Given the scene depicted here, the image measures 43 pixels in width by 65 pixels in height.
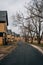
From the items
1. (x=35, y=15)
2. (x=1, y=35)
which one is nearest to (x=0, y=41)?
(x=1, y=35)

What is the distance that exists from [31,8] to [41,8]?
28.4 ft

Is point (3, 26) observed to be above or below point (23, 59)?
above

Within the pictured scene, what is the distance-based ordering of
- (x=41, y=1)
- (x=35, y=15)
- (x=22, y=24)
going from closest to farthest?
(x=41, y=1)
(x=35, y=15)
(x=22, y=24)

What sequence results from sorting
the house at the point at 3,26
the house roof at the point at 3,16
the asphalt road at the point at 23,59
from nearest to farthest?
the asphalt road at the point at 23,59
the house at the point at 3,26
the house roof at the point at 3,16

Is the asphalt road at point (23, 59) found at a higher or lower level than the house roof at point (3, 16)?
lower

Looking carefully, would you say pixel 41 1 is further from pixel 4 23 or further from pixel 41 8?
pixel 4 23

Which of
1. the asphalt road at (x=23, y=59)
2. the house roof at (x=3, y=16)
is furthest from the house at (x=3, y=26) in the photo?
the asphalt road at (x=23, y=59)

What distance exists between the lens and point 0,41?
62156mm

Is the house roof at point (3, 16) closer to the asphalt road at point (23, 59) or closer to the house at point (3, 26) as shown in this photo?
the house at point (3, 26)

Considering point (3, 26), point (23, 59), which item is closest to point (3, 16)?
point (3, 26)

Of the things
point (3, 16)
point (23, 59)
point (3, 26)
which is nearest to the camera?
point (23, 59)

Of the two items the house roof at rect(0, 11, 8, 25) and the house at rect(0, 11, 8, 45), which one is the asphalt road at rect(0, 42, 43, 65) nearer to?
the house at rect(0, 11, 8, 45)

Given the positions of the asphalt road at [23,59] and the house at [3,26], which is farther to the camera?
the house at [3,26]

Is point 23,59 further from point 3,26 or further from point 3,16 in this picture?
point 3,16
